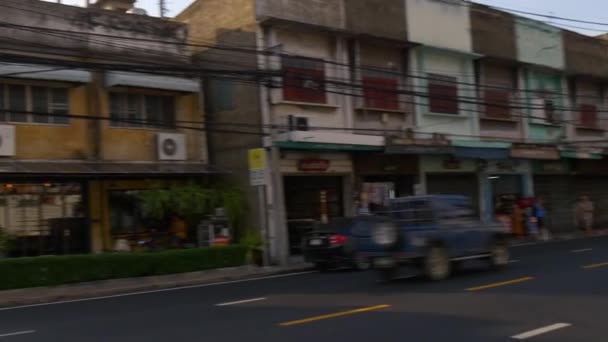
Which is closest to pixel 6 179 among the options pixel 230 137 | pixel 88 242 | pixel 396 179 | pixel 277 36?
pixel 88 242

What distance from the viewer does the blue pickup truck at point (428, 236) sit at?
13.8 m

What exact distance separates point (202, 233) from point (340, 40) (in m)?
8.22

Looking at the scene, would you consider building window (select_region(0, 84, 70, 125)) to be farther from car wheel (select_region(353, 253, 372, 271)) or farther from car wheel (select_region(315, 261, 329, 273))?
car wheel (select_region(353, 253, 372, 271))

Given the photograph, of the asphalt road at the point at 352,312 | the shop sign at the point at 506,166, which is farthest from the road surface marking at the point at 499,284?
the shop sign at the point at 506,166

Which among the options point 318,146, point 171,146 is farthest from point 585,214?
point 171,146

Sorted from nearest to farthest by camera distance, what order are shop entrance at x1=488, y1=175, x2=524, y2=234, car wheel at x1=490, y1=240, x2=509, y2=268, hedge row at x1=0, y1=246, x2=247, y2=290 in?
hedge row at x1=0, y1=246, x2=247, y2=290 < car wheel at x1=490, y1=240, x2=509, y2=268 < shop entrance at x1=488, y1=175, x2=524, y2=234

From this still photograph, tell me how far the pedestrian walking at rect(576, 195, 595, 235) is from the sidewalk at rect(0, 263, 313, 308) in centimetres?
1744

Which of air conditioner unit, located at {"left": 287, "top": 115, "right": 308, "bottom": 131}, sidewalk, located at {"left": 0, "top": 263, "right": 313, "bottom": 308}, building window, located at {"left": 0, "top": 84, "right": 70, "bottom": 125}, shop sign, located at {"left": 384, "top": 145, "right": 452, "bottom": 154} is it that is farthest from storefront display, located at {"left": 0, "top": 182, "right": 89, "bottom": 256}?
shop sign, located at {"left": 384, "top": 145, "right": 452, "bottom": 154}

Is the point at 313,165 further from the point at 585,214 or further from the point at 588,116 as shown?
the point at 588,116

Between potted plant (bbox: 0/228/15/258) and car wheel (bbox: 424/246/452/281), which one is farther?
potted plant (bbox: 0/228/15/258)

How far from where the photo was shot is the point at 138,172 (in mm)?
19672

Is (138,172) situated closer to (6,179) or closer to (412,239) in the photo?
(6,179)

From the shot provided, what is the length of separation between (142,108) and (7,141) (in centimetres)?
449

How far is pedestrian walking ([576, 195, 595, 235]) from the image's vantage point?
31.5 metres
